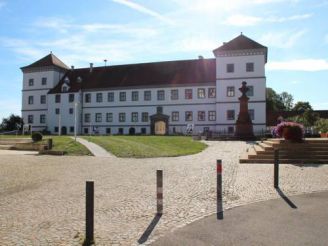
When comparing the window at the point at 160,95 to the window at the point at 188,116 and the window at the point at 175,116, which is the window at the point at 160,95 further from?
the window at the point at 188,116

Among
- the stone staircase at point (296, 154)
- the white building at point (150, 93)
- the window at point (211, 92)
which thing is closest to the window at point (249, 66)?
the white building at point (150, 93)

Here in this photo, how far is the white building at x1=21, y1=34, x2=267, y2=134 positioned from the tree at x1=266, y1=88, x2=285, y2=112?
1451 inches

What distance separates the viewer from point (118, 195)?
31.2 ft

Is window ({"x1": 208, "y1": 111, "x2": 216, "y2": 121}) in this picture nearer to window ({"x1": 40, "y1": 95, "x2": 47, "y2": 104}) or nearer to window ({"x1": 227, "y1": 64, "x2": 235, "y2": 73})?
window ({"x1": 227, "y1": 64, "x2": 235, "y2": 73})

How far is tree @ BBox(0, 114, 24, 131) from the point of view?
67.9 meters

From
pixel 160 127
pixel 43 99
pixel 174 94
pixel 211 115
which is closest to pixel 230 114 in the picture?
pixel 211 115

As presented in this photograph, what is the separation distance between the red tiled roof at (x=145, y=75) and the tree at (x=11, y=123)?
7.96 metres

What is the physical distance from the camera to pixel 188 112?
2436 inches

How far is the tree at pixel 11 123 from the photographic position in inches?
2675

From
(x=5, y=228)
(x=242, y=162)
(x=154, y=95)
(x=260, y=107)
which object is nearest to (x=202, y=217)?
(x=5, y=228)

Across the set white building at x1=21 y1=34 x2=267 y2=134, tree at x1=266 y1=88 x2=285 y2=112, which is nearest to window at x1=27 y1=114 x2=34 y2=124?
white building at x1=21 y1=34 x2=267 y2=134

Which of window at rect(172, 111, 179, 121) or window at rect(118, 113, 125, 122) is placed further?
window at rect(118, 113, 125, 122)

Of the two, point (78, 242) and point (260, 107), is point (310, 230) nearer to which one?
point (78, 242)

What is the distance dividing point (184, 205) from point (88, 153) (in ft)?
48.2
